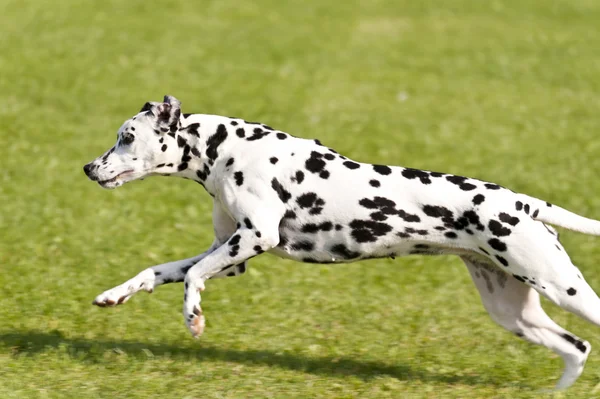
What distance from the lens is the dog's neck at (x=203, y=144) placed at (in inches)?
295

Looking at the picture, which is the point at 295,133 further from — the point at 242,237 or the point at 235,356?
the point at 242,237

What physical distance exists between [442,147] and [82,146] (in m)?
5.50

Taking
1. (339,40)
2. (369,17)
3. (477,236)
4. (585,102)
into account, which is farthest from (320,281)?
(369,17)

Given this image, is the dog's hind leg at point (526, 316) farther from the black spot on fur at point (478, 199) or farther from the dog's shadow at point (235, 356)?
the black spot on fur at point (478, 199)

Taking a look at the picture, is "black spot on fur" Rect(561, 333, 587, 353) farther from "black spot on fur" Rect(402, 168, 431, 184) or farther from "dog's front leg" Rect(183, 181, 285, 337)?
"dog's front leg" Rect(183, 181, 285, 337)

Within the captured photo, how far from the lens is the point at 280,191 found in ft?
24.0

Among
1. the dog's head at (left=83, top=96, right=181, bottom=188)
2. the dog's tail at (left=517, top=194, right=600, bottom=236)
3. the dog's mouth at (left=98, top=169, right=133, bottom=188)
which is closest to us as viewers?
the dog's tail at (left=517, top=194, right=600, bottom=236)

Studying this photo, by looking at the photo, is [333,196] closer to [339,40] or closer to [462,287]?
[462,287]

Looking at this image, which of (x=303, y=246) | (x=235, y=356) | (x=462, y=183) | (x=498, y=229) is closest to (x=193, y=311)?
(x=303, y=246)

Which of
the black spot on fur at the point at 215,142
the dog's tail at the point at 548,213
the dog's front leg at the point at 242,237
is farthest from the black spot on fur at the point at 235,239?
the dog's tail at the point at 548,213

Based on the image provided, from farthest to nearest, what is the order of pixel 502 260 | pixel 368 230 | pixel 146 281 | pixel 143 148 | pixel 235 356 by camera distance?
pixel 235 356 → pixel 146 281 → pixel 143 148 → pixel 368 230 → pixel 502 260

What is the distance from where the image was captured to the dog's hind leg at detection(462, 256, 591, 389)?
7.57m

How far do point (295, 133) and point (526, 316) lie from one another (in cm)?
905

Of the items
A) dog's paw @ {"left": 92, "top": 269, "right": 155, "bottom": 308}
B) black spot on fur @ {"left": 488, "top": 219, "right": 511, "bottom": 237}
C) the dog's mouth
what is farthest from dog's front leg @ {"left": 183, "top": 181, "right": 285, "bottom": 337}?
black spot on fur @ {"left": 488, "top": 219, "right": 511, "bottom": 237}
